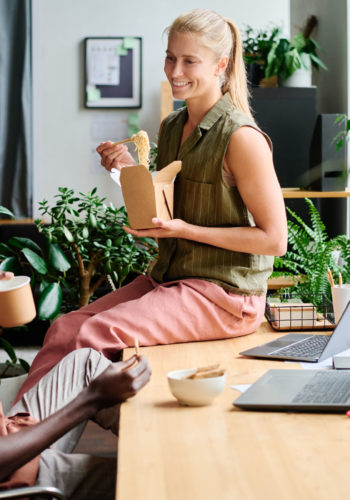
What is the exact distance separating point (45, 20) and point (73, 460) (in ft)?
17.2

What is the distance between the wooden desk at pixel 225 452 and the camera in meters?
0.91

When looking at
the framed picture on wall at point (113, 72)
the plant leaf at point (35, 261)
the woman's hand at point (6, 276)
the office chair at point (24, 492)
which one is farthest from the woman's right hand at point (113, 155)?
the framed picture on wall at point (113, 72)

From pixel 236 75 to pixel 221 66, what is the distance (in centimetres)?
7

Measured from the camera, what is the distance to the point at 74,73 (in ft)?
19.7

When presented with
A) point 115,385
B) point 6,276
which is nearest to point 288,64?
point 6,276

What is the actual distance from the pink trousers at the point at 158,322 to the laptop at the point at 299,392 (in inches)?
18.1

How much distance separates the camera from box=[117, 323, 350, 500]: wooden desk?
91cm

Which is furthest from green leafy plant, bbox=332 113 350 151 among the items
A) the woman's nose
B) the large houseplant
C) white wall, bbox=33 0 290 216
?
white wall, bbox=33 0 290 216

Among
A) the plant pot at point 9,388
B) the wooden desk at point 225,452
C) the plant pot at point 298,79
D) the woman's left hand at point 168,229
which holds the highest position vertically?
the plant pot at point 298,79

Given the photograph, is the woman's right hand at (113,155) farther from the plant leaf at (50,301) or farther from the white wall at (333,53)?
the white wall at (333,53)

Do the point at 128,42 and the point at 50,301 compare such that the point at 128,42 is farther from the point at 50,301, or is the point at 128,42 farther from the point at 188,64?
the point at 188,64

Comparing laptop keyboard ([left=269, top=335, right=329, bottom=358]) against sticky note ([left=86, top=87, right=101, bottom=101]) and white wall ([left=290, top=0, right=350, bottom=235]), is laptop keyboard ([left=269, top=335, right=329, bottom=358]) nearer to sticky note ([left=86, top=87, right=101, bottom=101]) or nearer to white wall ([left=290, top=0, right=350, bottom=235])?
white wall ([left=290, top=0, right=350, bottom=235])

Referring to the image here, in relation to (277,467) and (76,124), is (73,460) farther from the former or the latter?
(76,124)

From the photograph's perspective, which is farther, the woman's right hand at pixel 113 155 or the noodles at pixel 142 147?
the woman's right hand at pixel 113 155
